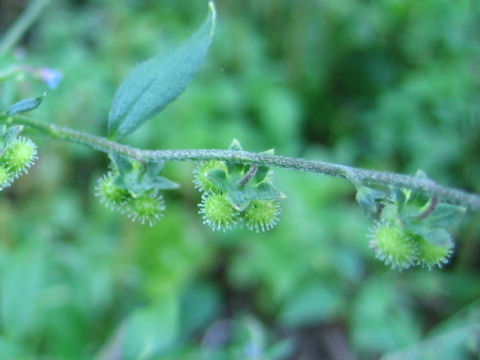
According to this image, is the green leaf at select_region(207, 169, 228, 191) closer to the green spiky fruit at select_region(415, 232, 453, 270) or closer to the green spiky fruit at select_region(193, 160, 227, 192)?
the green spiky fruit at select_region(193, 160, 227, 192)

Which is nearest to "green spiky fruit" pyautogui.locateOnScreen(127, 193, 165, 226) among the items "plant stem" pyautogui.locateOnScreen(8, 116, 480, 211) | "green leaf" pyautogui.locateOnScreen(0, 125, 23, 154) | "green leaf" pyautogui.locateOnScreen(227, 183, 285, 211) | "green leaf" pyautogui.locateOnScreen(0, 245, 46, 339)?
"plant stem" pyautogui.locateOnScreen(8, 116, 480, 211)

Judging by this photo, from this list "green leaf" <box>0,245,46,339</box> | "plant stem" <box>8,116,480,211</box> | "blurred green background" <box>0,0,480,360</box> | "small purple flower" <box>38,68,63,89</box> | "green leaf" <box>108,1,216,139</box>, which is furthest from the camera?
"blurred green background" <box>0,0,480,360</box>

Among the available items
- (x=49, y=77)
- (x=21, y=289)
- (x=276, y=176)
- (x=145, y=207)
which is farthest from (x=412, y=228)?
(x=276, y=176)

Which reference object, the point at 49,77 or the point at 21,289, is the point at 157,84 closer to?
the point at 49,77

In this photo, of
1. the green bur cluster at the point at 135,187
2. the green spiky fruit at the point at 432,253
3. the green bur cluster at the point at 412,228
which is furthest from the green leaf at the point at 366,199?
the green bur cluster at the point at 135,187

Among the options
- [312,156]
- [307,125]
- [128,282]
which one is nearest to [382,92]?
[307,125]

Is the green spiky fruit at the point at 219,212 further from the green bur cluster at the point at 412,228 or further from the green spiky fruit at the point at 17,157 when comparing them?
the green spiky fruit at the point at 17,157

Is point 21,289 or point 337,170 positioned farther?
point 21,289
